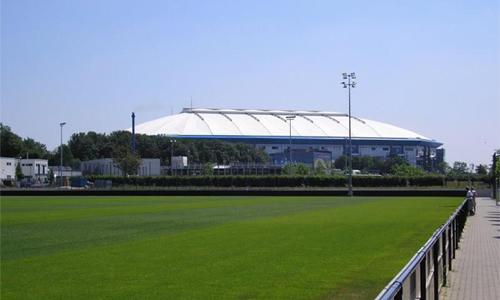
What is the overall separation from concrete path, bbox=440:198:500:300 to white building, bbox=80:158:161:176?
118m

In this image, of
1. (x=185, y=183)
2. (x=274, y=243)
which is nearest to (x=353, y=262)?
(x=274, y=243)

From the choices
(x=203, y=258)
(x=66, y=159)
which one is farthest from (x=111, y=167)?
(x=203, y=258)

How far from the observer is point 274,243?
879 inches

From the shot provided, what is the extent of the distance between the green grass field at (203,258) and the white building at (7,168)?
357 ft

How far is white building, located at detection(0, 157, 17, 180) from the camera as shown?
135250mm

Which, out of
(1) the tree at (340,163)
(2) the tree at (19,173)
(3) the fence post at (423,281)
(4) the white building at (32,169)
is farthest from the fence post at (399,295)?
(1) the tree at (340,163)

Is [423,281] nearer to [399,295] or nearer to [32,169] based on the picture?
[399,295]

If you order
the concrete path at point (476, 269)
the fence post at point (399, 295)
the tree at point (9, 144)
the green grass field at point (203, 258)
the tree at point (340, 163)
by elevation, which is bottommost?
the concrete path at point (476, 269)

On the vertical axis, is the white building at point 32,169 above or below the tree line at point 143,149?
below

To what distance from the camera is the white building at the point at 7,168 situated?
135 metres

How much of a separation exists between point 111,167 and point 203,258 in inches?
5301

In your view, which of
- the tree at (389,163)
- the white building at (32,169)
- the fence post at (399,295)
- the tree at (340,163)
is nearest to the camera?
the fence post at (399,295)

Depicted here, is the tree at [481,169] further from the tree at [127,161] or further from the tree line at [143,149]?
the tree at [127,161]

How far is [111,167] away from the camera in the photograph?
15050cm
